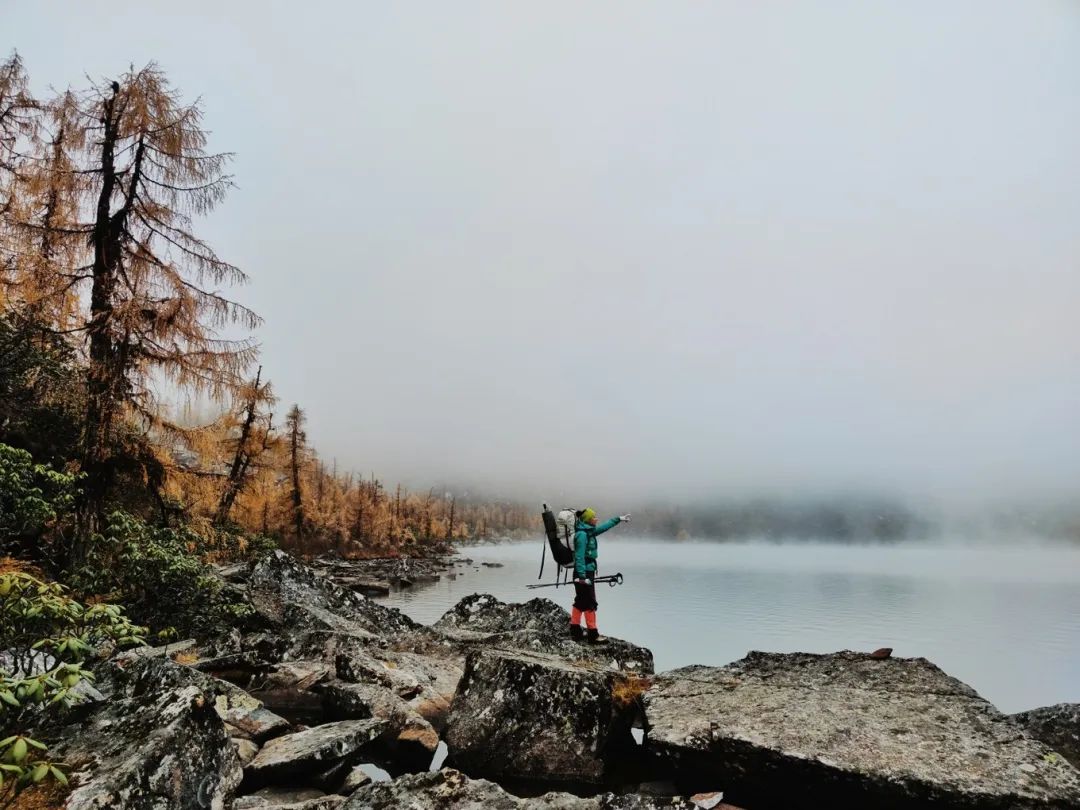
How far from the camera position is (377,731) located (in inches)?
254

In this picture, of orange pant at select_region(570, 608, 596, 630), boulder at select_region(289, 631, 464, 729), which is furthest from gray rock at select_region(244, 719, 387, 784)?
orange pant at select_region(570, 608, 596, 630)

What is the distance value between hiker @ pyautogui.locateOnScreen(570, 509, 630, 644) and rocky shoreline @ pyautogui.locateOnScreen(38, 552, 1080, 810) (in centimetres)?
152

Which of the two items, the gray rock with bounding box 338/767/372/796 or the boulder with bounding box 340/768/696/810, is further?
the gray rock with bounding box 338/767/372/796

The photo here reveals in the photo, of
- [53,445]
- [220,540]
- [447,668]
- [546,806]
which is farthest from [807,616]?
[53,445]

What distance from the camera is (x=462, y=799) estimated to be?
482 cm

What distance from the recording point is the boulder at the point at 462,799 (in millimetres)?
4723

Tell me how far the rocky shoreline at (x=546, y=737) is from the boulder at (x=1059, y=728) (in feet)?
0.06

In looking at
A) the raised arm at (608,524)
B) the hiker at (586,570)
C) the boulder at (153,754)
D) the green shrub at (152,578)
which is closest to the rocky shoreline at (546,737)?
the boulder at (153,754)

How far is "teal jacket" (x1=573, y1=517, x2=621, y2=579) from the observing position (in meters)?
11.8

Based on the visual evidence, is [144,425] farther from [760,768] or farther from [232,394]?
[760,768]

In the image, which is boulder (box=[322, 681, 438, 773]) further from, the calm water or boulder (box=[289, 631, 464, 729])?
the calm water

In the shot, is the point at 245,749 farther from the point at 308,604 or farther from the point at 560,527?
the point at 308,604

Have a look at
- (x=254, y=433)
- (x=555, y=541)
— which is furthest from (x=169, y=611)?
(x=254, y=433)

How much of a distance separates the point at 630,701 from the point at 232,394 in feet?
37.9
